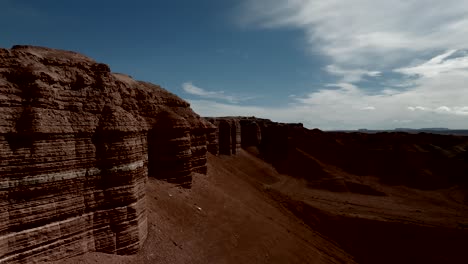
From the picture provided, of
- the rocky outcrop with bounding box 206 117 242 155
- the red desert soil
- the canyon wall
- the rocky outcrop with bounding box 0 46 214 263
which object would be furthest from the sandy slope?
the canyon wall

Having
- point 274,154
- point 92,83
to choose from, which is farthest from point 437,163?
point 92,83

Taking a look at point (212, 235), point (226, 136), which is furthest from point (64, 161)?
point (226, 136)

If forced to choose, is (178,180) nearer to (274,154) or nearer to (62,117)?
(62,117)

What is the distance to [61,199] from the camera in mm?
11227

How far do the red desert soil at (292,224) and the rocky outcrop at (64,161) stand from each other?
1.11 metres

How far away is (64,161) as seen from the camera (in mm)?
11383

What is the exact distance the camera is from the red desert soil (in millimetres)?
17109

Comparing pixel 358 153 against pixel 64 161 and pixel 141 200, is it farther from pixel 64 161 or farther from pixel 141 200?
pixel 64 161

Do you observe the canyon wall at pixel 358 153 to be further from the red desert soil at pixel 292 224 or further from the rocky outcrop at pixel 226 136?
the red desert soil at pixel 292 224

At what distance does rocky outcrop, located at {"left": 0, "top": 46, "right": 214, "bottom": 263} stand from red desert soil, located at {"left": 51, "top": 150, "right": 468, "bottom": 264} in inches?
43.6

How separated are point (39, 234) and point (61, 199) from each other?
123cm

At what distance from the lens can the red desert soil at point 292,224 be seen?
1711 centimetres

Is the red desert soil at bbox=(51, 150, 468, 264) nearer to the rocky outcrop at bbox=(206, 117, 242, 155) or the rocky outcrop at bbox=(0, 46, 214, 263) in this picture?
the rocky outcrop at bbox=(0, 46, 214, 263)

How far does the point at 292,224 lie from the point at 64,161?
22669 millimetres
